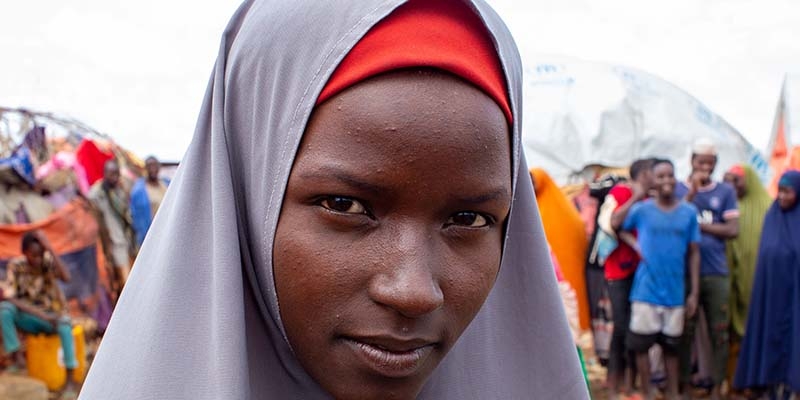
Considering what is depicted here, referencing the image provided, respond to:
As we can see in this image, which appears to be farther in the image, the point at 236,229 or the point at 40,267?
the point at 40,267

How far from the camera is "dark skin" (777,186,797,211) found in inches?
254

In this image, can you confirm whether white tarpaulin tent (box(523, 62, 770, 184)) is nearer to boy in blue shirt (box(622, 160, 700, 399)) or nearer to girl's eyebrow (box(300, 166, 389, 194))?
boy in blue shirt (box(622, 160, 700, 399))

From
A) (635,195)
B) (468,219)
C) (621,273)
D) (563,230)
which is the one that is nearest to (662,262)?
(621,273)

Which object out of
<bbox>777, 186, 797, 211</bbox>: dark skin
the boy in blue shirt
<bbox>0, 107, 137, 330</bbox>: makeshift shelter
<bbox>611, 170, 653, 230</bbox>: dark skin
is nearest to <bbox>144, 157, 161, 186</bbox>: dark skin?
<bbox>0, 107, 137, 330</bbox>: makeshift shelter

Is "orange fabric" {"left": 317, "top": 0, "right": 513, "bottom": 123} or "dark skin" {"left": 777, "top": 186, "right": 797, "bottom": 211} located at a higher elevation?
"orange fabric" {"left": 317, "top": 0, "right": 513, "bottom": 123}

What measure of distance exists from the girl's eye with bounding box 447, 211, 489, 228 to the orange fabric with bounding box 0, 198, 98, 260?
6.47 metres

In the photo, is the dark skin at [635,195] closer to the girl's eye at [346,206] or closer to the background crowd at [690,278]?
the background crowd at [690,278]

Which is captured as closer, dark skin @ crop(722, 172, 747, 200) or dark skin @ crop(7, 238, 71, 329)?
dark skin @ crop(7, 238, 71, 329)

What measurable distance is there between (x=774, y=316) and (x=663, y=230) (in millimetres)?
1319

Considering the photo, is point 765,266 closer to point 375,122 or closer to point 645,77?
point 375,122

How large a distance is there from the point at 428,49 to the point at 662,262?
5.14 meters

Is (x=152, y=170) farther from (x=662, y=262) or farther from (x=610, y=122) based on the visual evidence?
(x=610, y=122)

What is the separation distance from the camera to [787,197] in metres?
6.45

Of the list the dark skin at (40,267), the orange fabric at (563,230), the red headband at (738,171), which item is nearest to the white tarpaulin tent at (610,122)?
the red headband at (738,171)
